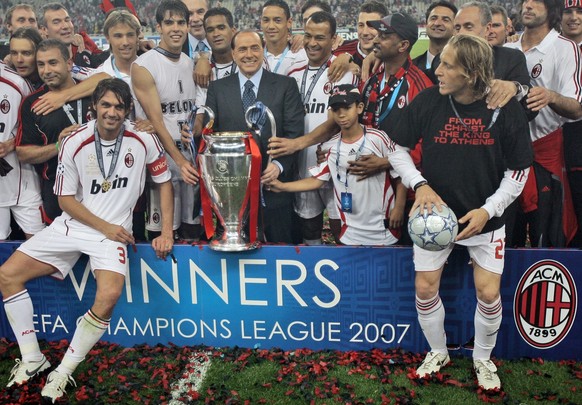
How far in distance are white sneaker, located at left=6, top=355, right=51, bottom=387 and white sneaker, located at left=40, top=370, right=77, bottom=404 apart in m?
0.17

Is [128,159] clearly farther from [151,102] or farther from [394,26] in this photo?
[394,26]

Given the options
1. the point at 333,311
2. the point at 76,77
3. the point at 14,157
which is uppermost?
the point at 76,77

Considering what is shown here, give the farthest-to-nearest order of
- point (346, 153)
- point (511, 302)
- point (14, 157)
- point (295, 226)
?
1. point (295, 226)
2. point (14, 157)
3. point (346, 153)
4. point (511, 302)

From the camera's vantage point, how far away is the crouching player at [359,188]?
4098 mm

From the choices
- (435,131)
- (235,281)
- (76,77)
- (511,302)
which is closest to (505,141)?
(435,131)

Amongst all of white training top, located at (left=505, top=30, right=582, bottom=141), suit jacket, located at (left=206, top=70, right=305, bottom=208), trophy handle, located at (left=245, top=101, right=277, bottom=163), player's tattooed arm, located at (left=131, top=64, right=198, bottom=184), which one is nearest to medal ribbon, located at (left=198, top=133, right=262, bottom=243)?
trophy handle, located at (left=245, top=101, right=277, bottom=163)

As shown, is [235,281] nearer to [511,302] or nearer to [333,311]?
[333,311]

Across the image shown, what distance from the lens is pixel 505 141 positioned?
3475 mm

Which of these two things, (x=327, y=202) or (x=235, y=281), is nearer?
(x=235, y=281)

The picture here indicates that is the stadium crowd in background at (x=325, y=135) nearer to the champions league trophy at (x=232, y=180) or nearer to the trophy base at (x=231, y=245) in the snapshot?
the champions league trophy at (x=232, y=180)

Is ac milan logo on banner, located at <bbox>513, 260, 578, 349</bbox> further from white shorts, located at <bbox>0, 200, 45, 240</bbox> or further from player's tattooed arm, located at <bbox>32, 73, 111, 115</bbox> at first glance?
white shorts, located at <bbox>0, 200, 45, 240</bbox>

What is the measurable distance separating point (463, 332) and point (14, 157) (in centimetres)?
335

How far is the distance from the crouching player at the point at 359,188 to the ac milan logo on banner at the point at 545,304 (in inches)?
34.2

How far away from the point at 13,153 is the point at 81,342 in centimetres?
165
